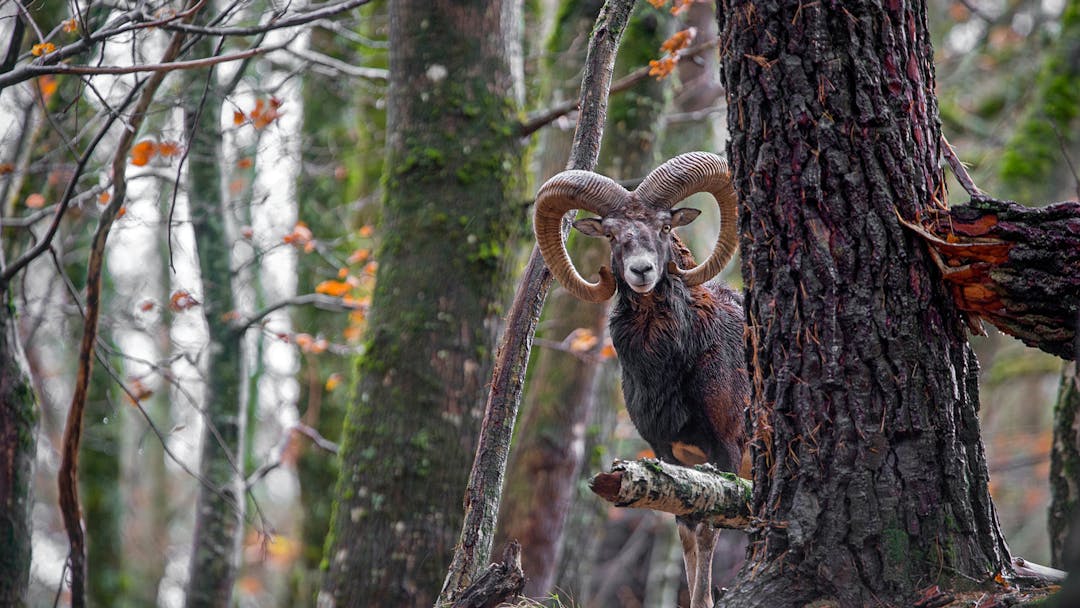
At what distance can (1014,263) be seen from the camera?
3.87m

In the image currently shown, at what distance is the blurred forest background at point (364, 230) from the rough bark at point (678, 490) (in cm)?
184

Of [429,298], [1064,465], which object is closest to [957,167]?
[1064,465]

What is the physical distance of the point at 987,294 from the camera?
3943mm

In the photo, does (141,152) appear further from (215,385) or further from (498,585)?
(498,585)

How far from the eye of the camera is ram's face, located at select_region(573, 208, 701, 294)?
5.82 m

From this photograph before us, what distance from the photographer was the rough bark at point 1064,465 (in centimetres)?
661

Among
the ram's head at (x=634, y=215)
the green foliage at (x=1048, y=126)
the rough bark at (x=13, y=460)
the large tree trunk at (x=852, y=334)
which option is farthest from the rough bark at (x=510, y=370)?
the green foliage at (x=1048, y=126)

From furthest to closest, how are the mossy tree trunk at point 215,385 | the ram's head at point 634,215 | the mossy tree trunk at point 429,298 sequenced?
the mossy tree trunk at point 215,385 → the mossy tree trunk at point 429,298 → the ram's head at point 634,215

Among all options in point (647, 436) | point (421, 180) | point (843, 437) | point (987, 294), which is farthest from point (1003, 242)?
point (421, 180)

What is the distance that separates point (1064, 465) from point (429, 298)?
15.3 ft

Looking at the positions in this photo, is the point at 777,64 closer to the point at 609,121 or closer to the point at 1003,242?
the point at 1003,242

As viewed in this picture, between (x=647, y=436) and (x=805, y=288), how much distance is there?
8.92ft

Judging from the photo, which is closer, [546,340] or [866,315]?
[866,315]

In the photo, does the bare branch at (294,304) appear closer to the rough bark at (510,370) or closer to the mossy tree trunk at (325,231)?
the mossy tree trunk at (325,231)
